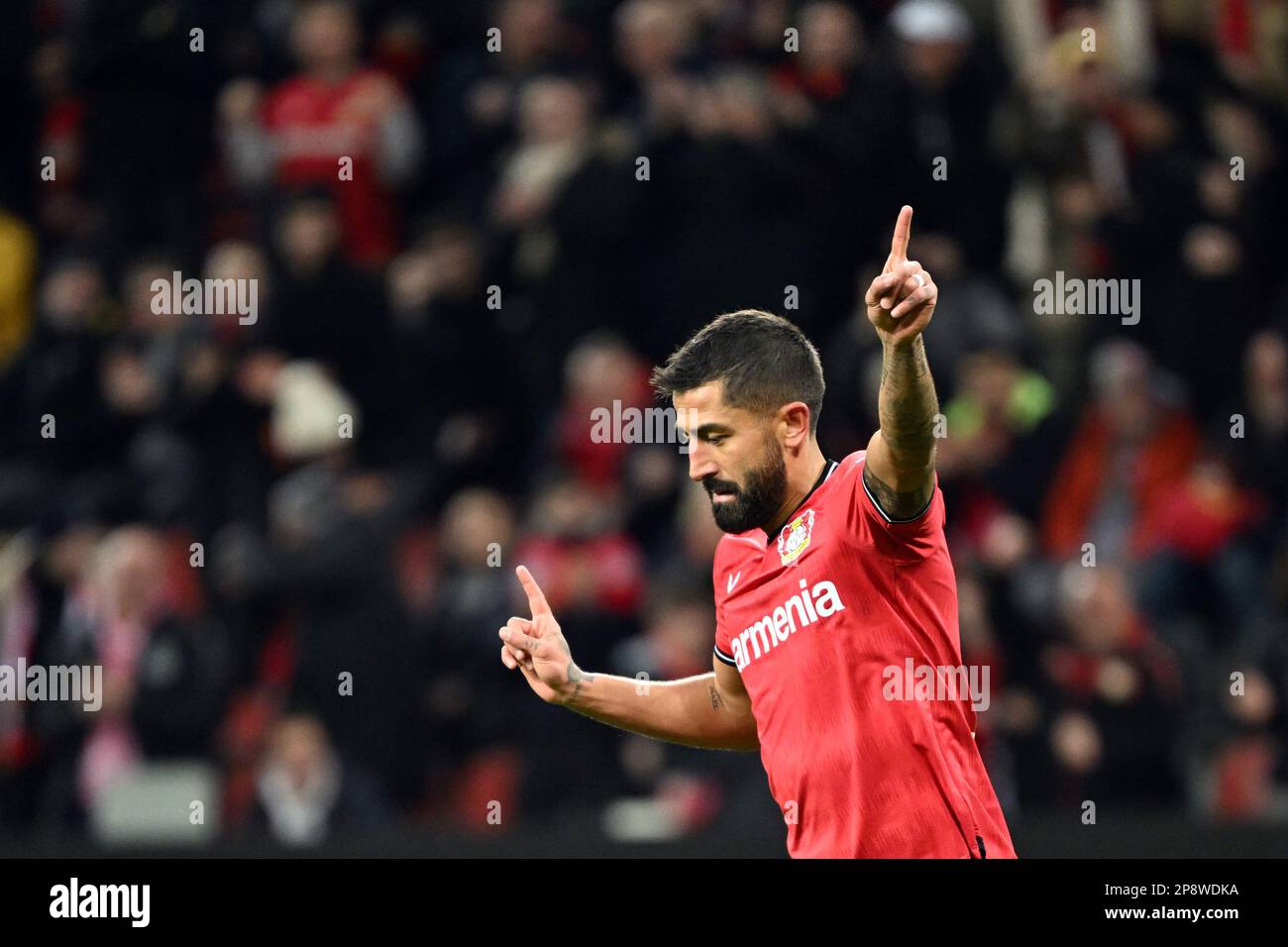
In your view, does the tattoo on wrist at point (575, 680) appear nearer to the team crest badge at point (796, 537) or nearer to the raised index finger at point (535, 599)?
the raised index finger at point (535, 599)

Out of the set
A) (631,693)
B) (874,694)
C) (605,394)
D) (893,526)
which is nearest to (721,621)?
(631,693)

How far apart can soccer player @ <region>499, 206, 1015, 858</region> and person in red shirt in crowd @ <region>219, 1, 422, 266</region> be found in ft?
16.9

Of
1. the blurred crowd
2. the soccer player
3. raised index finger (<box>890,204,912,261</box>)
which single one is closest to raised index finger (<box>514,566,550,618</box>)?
the soccer player

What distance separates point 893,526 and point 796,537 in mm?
328

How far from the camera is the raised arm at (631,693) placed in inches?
220

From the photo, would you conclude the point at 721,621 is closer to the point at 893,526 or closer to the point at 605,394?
the point at 893,526

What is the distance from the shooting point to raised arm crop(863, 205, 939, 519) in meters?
4.64

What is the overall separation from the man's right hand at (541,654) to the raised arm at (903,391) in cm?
99

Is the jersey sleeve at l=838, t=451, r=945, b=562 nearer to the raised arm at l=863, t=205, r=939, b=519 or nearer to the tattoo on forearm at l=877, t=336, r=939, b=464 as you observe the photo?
the raised arm at l=863, t=205, r=939, b=519

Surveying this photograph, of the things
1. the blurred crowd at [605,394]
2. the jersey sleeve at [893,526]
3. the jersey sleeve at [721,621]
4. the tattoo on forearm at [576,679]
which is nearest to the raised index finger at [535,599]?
the tattoo on forearm at [576,679]

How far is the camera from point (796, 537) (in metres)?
Answer: 5.26

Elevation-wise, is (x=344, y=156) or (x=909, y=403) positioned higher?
(x=344, y=156)

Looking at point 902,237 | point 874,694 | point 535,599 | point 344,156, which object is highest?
point 344,156

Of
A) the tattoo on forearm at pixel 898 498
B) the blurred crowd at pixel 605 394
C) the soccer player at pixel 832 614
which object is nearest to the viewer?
the tattoo on forearm at pixel 898 498
